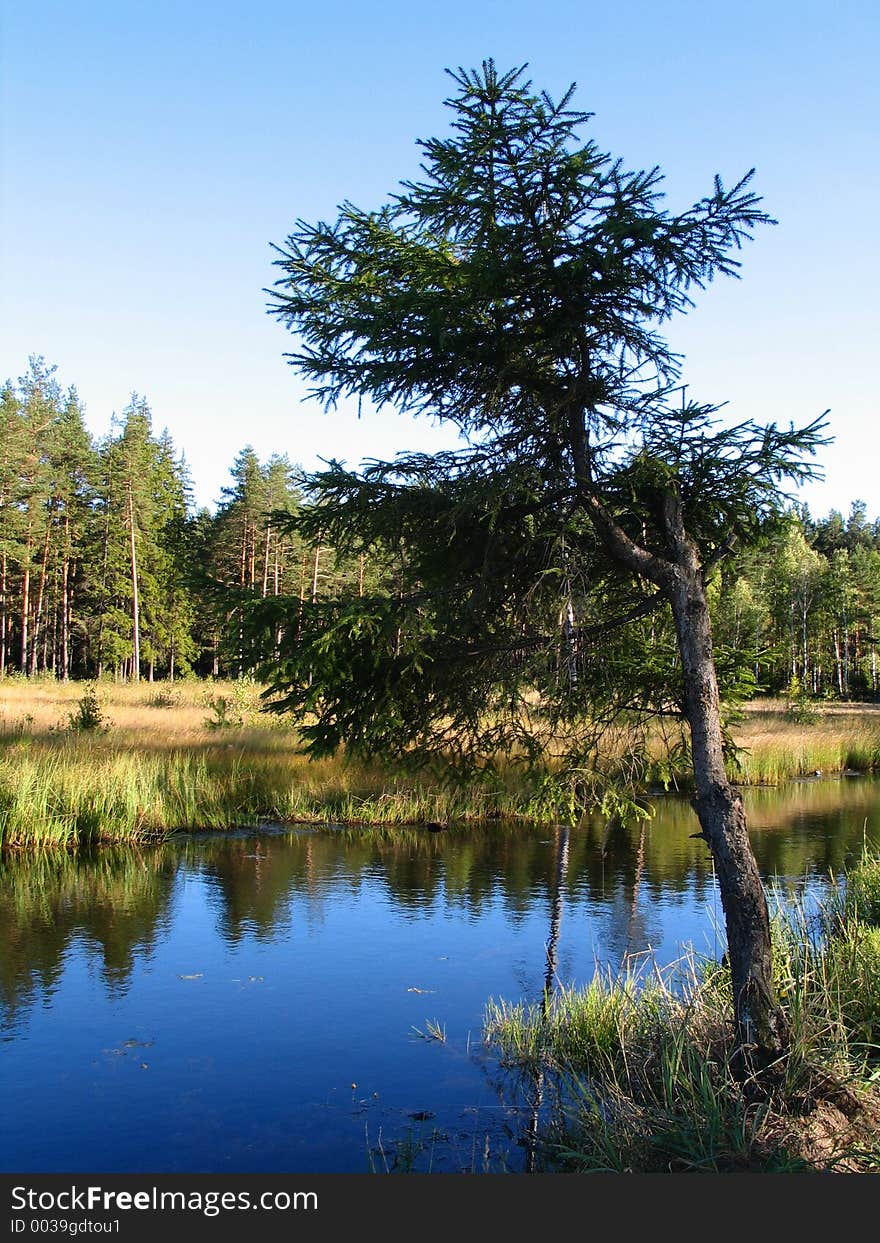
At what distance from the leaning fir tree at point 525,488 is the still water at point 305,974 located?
106 inches

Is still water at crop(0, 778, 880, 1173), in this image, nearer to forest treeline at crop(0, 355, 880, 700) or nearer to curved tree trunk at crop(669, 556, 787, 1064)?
curved tree trunk at crop(669, 556, 787, 1064)

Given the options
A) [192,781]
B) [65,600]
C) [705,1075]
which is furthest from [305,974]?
[65,600]

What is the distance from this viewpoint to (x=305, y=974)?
9.57m

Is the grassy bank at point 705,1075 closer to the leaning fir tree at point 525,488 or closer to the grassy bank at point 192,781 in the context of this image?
the leaning fir tree at point 525,488

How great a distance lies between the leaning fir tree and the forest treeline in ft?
119

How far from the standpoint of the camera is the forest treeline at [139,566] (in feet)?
163

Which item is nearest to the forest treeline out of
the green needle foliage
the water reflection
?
the water reflection

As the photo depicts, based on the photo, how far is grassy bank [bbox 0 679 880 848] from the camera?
14562mm

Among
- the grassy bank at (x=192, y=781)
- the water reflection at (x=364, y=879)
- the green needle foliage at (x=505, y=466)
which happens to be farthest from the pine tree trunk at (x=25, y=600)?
the green needle foliage at (x=505, y=466)

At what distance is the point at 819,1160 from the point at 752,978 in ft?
3.27

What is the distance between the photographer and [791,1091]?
5219 millimetres

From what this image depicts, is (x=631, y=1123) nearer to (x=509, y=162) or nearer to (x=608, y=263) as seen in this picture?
(x=608, y=263)

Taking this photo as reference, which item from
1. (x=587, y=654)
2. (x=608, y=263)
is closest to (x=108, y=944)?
(x=587, y=654)

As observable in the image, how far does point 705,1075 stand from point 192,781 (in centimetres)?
1301
